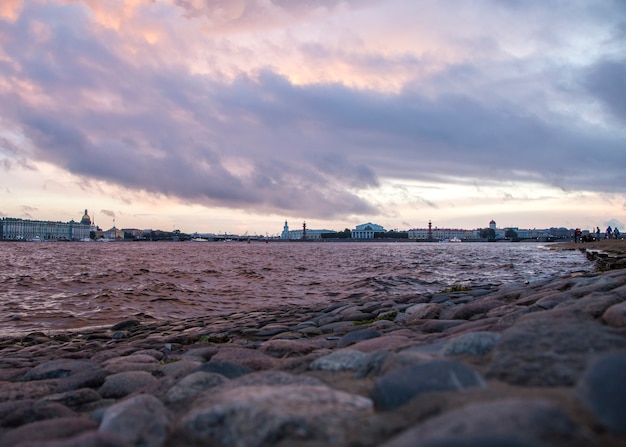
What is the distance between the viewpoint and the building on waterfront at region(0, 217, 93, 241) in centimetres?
16450

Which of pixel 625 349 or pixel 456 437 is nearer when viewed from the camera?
pixel 456 437

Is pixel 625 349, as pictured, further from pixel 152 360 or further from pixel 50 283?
pixel 50 283

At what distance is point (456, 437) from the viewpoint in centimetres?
148

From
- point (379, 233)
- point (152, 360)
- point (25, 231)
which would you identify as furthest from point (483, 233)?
point (152, 360)

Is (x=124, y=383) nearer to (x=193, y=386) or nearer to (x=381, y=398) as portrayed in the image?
(x=193, y=386)

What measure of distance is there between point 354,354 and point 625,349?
157cm

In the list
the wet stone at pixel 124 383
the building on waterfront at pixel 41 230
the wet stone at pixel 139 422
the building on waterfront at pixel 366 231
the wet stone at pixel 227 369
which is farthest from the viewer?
the building on waterfront at pixel 366 231

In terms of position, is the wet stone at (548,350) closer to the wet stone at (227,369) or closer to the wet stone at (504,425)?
the wet stone at (504,425)

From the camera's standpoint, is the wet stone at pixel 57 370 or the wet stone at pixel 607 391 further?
the wet stone at pixel 57 370

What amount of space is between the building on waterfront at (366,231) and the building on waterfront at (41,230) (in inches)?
4347

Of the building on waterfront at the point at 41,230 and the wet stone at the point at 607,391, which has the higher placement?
the building on waterfront at the point at 41,230

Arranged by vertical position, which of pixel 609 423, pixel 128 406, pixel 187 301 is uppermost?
pixel 609 423

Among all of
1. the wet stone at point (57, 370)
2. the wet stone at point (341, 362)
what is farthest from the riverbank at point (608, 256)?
the wet stone at point (57, 370)

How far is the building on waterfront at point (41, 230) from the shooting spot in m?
164
